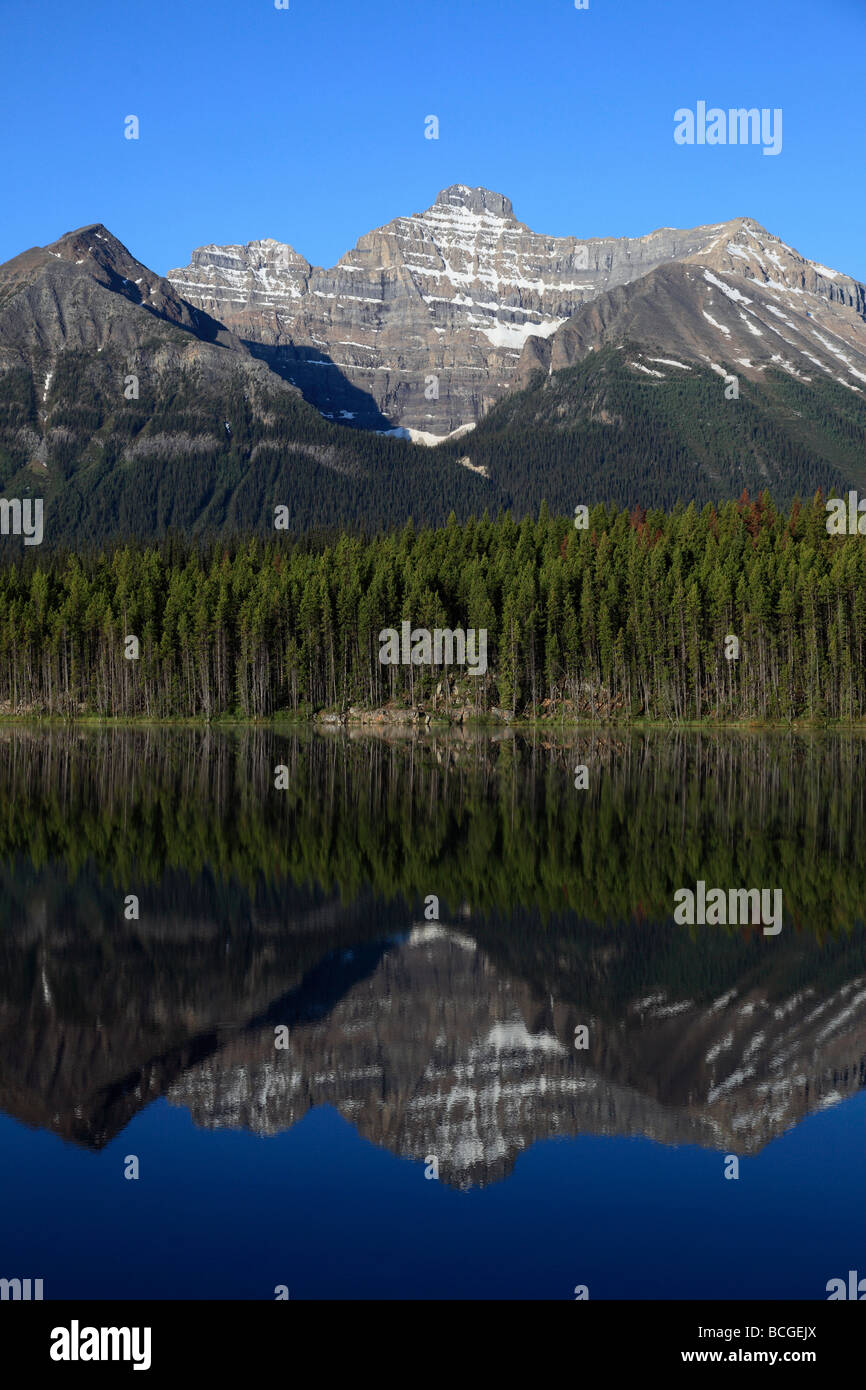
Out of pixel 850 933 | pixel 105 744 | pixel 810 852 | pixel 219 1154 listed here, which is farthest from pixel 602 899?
pixel 105 744

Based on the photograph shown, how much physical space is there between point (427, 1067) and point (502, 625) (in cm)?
11571

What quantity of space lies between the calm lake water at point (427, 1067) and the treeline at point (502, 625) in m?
91.9

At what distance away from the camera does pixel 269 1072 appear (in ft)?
58.9

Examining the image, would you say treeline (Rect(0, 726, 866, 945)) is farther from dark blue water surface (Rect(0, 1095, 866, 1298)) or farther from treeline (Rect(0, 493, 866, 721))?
treeline (Rect(0, 493, 866, 721))

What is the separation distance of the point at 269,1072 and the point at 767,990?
9.22m

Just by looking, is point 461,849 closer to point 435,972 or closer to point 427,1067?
point 435,972

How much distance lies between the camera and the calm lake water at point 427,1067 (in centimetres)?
1308

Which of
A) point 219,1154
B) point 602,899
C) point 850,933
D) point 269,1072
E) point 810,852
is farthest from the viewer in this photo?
point 810,852

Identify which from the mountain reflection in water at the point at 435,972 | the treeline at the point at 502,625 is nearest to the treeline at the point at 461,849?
the mountain reflection in water at the point at 435,972

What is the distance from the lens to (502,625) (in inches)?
5236

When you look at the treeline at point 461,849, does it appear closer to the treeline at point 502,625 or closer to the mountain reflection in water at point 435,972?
the mountain reflection in water at point 435,972

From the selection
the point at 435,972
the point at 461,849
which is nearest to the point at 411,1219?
the point at 435,972
